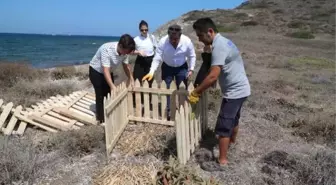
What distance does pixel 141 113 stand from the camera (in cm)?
561

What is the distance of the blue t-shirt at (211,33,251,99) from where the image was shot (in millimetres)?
3822

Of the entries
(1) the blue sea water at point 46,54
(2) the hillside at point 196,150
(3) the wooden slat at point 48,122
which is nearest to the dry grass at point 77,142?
(2) the hillside at point 196,150

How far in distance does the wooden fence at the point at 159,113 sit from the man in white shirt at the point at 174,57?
250 millimetres

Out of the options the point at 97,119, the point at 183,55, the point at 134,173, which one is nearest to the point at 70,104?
the point at 97,119

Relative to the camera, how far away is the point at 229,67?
157 inches

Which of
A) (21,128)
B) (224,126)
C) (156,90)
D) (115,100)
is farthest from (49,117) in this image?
(224,126)

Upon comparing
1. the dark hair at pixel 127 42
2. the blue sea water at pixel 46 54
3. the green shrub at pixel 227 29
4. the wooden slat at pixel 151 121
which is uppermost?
the dark hair at pixel 127 42

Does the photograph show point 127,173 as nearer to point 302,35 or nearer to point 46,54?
point 302,35

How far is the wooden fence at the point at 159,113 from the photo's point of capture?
4215mm

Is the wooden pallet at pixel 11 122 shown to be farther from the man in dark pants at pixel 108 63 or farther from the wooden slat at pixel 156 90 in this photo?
the wooden slat at pixel 156 90

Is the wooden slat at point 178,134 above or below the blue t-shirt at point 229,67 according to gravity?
below

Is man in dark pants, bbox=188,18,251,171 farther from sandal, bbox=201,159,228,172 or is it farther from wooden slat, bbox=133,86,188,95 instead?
wooden slat, bbox=133,86,188,95

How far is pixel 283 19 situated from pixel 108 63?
35.2m

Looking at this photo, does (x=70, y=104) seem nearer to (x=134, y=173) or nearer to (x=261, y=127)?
(x=134, y=173)
